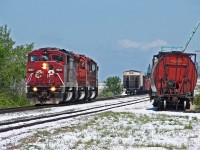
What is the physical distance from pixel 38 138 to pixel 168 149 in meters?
3.53

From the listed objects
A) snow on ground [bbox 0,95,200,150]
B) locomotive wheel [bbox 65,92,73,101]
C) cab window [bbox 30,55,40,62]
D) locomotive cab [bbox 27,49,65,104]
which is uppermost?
cab window [bbox 30,55,40,62]

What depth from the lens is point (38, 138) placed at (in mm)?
11164

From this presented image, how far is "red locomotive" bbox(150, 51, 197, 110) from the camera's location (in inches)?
947

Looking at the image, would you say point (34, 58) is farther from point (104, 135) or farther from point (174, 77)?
point (104, 135)

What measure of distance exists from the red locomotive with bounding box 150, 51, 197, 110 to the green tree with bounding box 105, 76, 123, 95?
194 ft

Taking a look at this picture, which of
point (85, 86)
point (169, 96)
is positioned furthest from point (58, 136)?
point (85, 86)

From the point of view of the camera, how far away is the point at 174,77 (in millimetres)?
24359

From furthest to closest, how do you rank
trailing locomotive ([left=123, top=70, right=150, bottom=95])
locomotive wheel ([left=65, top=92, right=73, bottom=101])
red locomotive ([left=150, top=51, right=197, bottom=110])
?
trailing locomotive ([left=123, top=70, right=150, bottom=95]), locomotive wheel ([left=65, top=92, right=73, bottom=101]), red locomotive ([left=150, top=51, right=197, bottom=110])

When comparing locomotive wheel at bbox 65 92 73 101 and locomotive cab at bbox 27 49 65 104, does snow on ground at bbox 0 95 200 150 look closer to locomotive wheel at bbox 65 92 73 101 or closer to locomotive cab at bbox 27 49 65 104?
locomotive cab at bbox 27 49 65 104

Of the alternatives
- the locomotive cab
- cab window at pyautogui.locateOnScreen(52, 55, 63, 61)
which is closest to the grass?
the locomotive cab

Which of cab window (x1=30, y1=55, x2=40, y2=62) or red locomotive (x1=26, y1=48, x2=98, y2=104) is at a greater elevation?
cab window (x1=30, y1=55, x2=40, y2=62)

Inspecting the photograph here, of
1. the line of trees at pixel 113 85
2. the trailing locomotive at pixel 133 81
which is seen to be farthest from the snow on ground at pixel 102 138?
the line of trees at pixel 113 85

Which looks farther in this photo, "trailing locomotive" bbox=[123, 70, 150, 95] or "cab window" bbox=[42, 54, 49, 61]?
"trailing locomotive" bbox=[123, 70, 150, 95]

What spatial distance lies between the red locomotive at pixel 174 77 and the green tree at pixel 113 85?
5900cm
